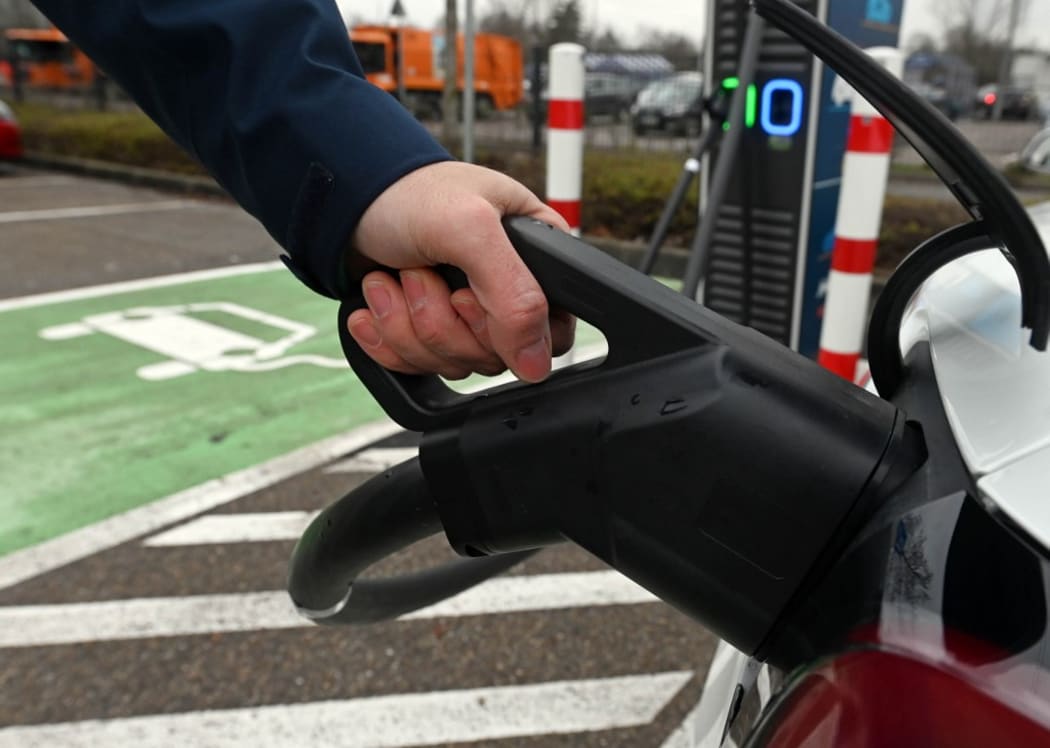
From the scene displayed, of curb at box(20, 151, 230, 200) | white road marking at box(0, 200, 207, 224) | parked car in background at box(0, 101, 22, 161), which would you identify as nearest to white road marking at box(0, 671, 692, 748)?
white road marking at box(0, 200, 207, 224)

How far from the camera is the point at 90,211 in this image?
966 centimetres

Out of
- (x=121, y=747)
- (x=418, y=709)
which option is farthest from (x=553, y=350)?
(x=121, y=747)

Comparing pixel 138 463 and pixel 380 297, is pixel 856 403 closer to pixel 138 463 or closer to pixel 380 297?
pixel 380 297

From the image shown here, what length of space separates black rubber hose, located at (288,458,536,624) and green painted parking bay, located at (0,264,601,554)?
2161mm

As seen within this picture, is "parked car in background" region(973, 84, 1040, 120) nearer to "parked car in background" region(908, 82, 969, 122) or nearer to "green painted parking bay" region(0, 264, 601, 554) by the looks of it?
Answer: "parked car in background" region(908, 82, 969, 122)

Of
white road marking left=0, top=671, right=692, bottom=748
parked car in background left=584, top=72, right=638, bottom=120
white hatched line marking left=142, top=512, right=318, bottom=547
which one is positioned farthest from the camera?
parked car in background left=584, top=72, right=638, bottom=120

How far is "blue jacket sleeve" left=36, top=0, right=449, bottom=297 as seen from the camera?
0.84 meters

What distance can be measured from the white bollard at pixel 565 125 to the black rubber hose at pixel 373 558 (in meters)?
2.59

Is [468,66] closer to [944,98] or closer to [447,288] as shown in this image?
[447,288]

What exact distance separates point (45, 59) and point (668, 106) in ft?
67.8

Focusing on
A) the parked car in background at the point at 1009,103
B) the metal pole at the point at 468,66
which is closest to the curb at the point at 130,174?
the metal pole at the point at 468,66

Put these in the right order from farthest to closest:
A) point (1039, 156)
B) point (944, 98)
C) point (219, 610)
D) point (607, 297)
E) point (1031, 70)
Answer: point (1031, 70) → point (944, 98) → point (1039, 156) → point (219, 610) → point (607, 297)

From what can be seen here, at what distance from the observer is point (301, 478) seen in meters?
3.37

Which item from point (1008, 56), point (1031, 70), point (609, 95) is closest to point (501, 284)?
point (609, 95)
